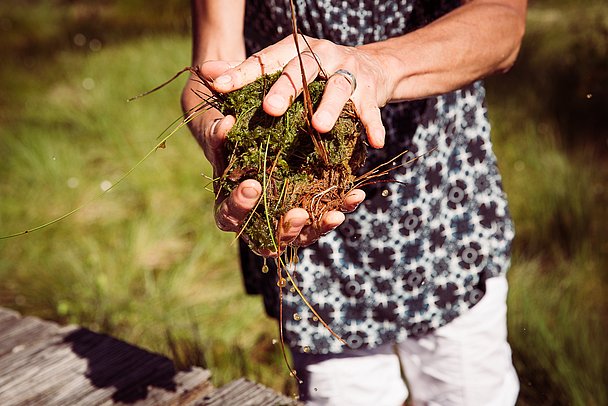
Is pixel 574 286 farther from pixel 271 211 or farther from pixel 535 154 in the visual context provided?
pixel 271 211

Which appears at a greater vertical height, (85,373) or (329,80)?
(329,80)

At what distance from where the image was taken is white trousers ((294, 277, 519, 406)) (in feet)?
6.13

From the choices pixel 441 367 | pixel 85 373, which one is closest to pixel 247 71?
pixel 441 367

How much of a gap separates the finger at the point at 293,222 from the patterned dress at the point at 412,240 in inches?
20.4

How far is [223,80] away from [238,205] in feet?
0.79

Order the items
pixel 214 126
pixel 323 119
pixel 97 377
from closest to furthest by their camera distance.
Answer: pixel 323 119 → pixel 214 126 → pixel 97 377

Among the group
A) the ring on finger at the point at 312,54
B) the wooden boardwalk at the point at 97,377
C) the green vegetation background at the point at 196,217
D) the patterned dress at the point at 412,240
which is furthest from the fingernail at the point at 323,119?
the green vegetation background at the point at 196,217

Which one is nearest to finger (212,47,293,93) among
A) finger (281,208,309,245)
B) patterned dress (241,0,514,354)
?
finger (281,208,309,245)

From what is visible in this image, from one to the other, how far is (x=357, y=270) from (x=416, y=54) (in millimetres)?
704

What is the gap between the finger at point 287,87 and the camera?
116cm

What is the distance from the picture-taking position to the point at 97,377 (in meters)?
1.98

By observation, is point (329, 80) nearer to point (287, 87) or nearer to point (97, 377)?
point (287, 87)

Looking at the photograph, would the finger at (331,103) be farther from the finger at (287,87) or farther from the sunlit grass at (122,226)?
the sunlit grass at (122,226)

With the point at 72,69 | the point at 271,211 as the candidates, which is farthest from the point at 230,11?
the point at 72,69
